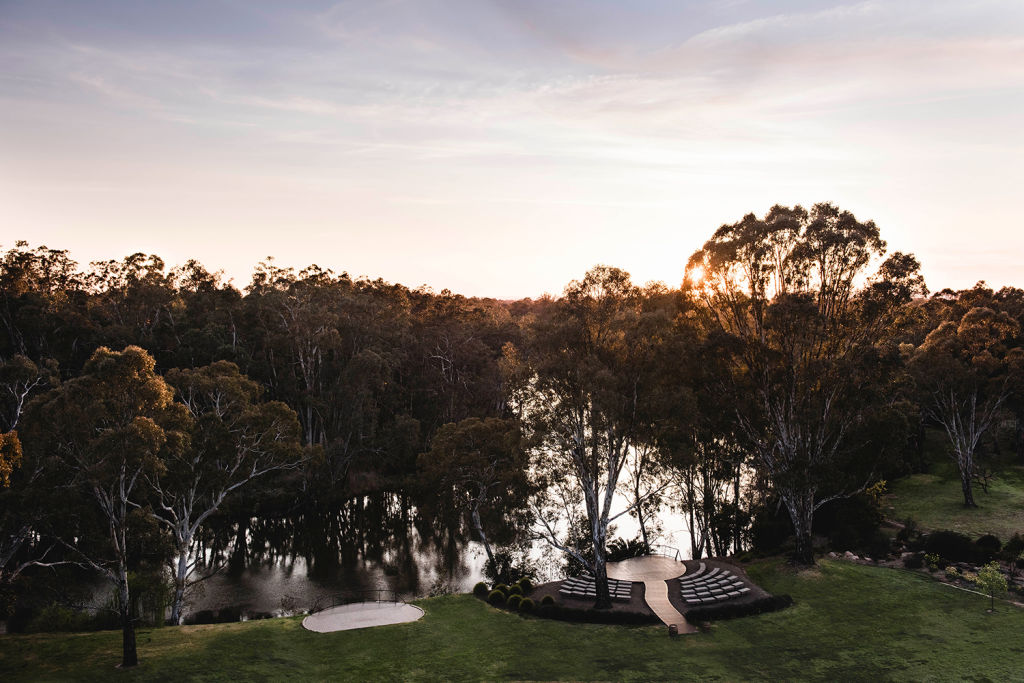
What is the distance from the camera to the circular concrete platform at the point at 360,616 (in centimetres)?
2827

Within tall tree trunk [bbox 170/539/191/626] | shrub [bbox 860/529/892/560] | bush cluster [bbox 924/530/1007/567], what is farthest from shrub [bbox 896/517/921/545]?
tall tree trunk [bbox 170/539/191/626]

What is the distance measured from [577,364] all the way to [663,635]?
11714mm

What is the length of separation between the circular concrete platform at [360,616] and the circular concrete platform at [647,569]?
1115cm

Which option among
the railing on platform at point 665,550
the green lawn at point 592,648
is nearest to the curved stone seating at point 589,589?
the green lawn at point 592,648

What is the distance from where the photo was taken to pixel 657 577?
35375 millimetres

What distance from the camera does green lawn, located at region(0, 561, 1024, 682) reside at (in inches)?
888

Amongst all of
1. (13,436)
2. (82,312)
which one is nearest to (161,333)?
(82,312)

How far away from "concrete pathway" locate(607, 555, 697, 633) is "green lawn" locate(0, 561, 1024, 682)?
6.80 feet

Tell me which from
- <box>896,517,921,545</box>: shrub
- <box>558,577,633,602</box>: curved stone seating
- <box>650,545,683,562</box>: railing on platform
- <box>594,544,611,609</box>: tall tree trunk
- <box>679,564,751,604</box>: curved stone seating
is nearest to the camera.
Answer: <box>679,564,751,604</box>: curved stone seating

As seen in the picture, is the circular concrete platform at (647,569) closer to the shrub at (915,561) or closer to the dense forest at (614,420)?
the dense forest at (614,420)

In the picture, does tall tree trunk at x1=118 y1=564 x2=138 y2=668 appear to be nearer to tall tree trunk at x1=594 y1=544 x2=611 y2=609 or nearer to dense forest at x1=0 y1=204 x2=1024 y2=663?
dense forest at x1=0 y1=204 x2=1024 y2=663

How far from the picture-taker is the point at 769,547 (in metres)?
41.1

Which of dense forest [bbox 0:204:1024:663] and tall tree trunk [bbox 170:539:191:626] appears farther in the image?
tall tree trunk [bbox 170:539:191:626]

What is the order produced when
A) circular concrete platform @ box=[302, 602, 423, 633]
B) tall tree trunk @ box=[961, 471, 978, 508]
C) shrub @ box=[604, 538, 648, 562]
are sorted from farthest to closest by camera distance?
tall tree trunk @ box=[961, 471, 978, 508] < shrub @ box=[604, 538, 648, 562] < circular concrete platform @ box=[302, 602, 423, 633]
